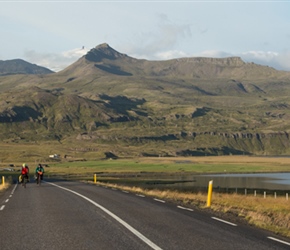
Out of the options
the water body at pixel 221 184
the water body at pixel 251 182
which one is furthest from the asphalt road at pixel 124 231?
the water body at pixel 251 182

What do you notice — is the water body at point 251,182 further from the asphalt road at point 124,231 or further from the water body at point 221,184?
the asphalt road at point 124,231

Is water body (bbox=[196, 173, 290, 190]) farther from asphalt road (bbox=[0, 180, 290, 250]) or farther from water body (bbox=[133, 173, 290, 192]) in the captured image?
asphalt road (bbox=[0, 180, 290, 250])

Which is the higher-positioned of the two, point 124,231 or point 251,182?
point 124,231

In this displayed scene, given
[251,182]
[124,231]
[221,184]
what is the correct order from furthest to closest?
[251,182] → [221,184] → [124,231]

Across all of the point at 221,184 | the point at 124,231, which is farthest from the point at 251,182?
the point at 124,231

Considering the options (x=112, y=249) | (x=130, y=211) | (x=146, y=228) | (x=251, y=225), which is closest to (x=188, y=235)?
(x=146, y=228)

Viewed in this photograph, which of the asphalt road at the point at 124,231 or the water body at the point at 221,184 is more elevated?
the asphalt road at the point at 124,231

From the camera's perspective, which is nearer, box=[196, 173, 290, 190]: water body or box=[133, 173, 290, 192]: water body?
box=[133, 173, 290, 192]: water body

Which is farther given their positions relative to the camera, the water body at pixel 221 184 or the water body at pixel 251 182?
the water body at pixel 251 182

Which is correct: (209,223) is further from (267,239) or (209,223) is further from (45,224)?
(45,224)

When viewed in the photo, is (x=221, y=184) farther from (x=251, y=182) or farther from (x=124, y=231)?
(x=124, y=231)

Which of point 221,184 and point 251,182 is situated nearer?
point 221,184

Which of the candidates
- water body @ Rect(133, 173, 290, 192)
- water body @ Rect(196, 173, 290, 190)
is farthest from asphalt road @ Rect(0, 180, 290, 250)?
water body @ Rect(196, 173, 290, 190)

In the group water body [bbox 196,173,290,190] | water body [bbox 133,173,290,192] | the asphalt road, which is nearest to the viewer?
the asphalt road
